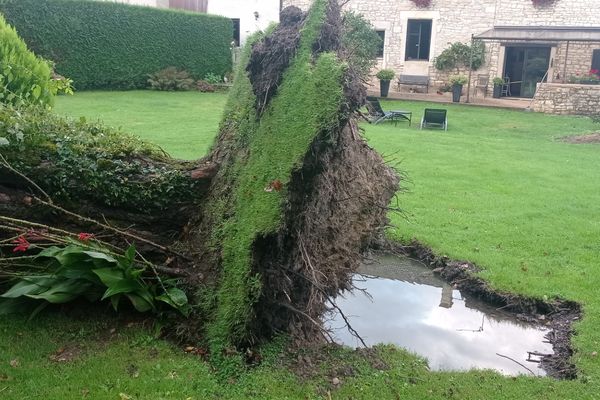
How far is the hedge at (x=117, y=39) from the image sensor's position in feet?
72.6

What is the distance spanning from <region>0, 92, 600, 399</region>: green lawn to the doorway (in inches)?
488

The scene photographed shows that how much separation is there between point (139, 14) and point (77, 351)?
77.1 feet

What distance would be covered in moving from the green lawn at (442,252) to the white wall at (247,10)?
15564mm

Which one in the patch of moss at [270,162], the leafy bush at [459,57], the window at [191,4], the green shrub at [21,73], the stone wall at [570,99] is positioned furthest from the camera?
the window at [191,4]

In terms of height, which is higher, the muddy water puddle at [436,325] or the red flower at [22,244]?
the red flower at [22,244]

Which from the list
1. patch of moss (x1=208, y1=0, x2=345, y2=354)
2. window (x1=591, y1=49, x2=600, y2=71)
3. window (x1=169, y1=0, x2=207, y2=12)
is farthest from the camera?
window (x1=169, y1=0, x2=207, y2=12)

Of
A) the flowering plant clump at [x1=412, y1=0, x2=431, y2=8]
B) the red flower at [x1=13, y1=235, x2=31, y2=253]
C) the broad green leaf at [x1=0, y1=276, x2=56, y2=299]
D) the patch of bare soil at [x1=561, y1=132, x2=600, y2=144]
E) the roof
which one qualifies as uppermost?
the flowering plant clump at [x1=412, y1=0, x2=431, y2=8]

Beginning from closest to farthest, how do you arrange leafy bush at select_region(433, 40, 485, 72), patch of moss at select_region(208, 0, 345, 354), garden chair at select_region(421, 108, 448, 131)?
patch of moss at select_region(208, 0, 345, 354), garden chair at select_region(421, 108, 448, 131), leafy bush at select_region(433, 40, 485, 72)

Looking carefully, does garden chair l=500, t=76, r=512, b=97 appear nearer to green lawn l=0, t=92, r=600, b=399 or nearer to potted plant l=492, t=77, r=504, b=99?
potted plant l=492, t=77, r=504, b=99

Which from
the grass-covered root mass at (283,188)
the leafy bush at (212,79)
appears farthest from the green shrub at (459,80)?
the grass-covered root mass at (283,188)

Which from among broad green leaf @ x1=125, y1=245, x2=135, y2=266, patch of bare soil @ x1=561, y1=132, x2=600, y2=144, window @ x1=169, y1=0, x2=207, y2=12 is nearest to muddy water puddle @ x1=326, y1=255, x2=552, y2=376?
broad green leaf @ x1=125, y1=245, x2=135, y2=266

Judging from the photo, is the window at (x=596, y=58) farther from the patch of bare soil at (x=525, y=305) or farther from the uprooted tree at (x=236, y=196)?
the uprooted tree at (x=236, y=196)

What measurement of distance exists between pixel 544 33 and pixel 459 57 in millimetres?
4146

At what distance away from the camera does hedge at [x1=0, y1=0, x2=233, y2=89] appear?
2214 cm
